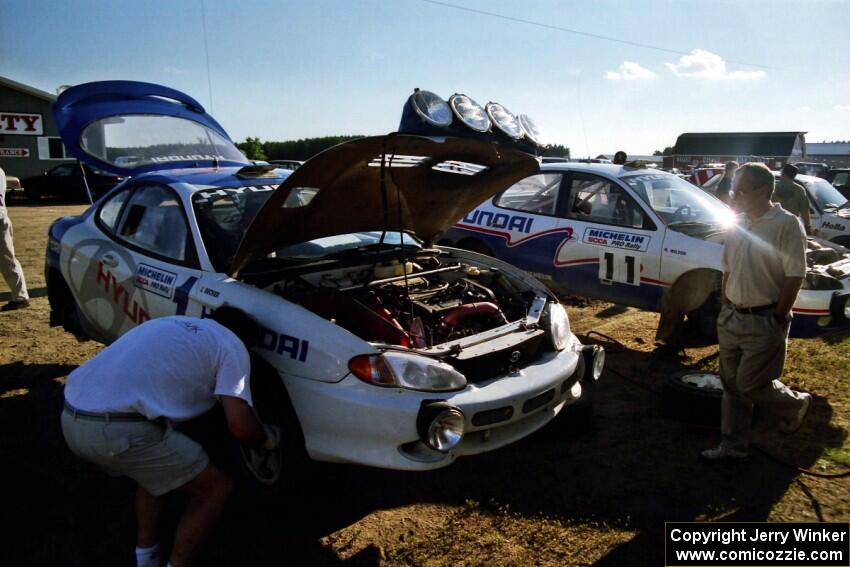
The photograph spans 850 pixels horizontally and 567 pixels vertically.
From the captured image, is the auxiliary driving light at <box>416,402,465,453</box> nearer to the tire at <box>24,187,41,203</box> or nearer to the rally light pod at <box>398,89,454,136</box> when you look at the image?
→ the rally light pod at <box>398,89,454,136</box>

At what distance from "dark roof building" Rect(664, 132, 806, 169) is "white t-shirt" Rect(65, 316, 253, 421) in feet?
75.3

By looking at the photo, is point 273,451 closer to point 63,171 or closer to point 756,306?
point 756,306

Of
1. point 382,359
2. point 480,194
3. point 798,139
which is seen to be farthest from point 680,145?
point 382,359

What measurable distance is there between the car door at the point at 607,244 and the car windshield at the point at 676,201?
158 mm

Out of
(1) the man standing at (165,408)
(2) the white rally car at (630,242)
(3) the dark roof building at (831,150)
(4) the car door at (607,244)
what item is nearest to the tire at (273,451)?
(1) the man standing at (165,408)

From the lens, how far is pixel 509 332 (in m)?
3.27

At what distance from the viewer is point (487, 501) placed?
3.10 metres

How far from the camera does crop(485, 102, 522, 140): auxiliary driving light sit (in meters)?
4.24

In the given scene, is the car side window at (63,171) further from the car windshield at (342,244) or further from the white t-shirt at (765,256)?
the white t-shirt at (765,256)

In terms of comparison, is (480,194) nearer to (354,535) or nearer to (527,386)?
(527,386)

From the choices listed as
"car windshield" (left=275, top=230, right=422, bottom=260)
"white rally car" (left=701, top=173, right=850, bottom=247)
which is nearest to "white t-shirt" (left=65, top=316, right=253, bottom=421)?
"car windshield" (left=275, top=230, right=422, bottom=260)

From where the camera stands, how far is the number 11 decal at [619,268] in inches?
218

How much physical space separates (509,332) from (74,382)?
211cm

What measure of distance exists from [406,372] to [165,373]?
1036mm
